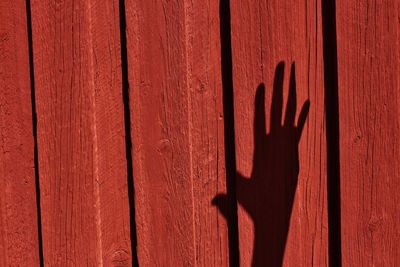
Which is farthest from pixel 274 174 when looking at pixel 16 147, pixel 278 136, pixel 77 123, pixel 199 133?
pixel 16 147

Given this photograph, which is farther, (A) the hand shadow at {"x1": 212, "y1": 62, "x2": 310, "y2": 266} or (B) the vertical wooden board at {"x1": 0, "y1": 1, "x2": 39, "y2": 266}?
(A) the hand shadow at {"x1": 212, "y1": 62, "x2": 310, "y2": 266}

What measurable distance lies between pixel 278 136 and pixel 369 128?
288 mm

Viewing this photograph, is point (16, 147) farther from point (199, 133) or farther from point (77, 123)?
point (199, 133)

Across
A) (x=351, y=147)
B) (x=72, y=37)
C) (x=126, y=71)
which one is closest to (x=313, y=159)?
(x=351, y=147)

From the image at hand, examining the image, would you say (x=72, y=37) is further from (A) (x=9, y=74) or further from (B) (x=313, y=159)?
(B) (x=313, y=159)

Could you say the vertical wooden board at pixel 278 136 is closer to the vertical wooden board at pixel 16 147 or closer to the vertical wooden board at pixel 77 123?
the vertical wooden board at pixel 77 123

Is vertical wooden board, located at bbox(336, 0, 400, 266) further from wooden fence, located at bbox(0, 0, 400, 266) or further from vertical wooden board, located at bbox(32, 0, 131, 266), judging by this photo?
vertical wooden board, located at bbox(32, 0, 131, 266)

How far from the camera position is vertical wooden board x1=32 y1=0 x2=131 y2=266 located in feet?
6.04

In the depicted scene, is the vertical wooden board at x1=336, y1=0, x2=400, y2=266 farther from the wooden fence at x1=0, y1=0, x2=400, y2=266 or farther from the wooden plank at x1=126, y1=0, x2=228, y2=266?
the wooden plank at x1=126, y1=0, x2=228, y2=266

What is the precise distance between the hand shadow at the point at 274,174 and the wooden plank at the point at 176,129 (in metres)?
0.11

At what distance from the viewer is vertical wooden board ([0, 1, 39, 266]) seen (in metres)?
1.82

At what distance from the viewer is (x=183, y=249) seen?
1.91m

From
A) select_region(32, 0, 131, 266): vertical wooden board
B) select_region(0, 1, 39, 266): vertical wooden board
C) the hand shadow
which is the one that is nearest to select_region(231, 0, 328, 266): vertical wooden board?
the hand shadow

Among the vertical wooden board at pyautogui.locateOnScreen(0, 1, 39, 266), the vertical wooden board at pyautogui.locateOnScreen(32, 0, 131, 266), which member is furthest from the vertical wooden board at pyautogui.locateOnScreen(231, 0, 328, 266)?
the vertical wooden board at pyautogui.locateOnScreen(0, 1, 39, 266)
